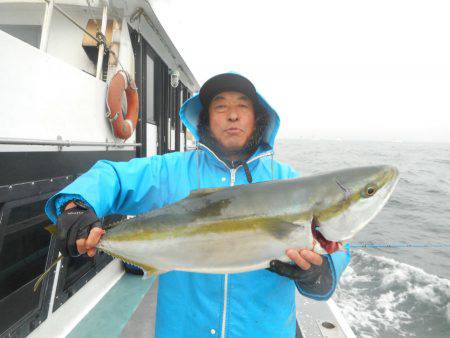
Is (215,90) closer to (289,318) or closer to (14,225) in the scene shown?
(289,318)

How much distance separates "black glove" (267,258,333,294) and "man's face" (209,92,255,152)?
0.98 m

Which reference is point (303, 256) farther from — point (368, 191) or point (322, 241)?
point (368, 191)

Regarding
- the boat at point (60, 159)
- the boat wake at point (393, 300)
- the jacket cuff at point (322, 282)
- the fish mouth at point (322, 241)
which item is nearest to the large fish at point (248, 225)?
the fish mouth at point (322, 241)

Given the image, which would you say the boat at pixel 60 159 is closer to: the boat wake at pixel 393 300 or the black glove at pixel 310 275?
the black glove at pixel 310 275

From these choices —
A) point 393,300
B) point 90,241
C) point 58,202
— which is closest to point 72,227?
point 90,241

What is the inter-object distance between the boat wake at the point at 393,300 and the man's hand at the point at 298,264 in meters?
5.11

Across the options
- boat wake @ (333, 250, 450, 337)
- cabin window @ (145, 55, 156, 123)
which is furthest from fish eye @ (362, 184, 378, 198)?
cabin window @ (145, 55, 156, 123)

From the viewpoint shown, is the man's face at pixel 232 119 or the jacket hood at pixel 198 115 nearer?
the man's face at pixel 232 119

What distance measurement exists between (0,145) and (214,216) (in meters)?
2.05

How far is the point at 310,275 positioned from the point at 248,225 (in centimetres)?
53

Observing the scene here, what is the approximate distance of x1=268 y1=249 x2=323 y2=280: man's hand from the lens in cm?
194

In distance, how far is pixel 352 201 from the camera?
6.67 feet

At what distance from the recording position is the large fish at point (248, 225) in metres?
1.98

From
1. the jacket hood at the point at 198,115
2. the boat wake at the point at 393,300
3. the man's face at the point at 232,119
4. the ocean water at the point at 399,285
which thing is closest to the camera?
the man's face at the point at 232,119
